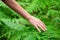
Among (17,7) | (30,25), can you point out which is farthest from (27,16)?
(30,25)

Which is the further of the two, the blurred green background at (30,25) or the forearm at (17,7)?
the blurred green background at (30,25)

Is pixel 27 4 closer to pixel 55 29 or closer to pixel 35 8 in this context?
pixel 35 8

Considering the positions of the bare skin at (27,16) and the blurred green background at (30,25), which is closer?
the bare skin at (27,16)

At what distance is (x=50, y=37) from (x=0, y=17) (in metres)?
0.64

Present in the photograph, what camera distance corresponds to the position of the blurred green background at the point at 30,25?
7.60ft

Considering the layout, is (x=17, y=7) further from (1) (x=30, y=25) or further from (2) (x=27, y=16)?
(1) (x=30, y=25)

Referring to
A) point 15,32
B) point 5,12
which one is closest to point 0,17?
point 5,12

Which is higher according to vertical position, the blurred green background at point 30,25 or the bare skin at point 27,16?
the bare skin at point 27,16

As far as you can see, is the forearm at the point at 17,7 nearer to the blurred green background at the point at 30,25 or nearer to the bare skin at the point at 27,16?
the bare skin at the point at 27,16

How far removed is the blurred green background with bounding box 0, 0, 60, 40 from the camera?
2.32 meters

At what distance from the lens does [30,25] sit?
243 cm

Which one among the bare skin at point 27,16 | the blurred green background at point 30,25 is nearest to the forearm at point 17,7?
the bare skin at point 27,16

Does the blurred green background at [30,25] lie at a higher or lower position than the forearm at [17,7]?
lower

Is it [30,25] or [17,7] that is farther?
[30,25]
